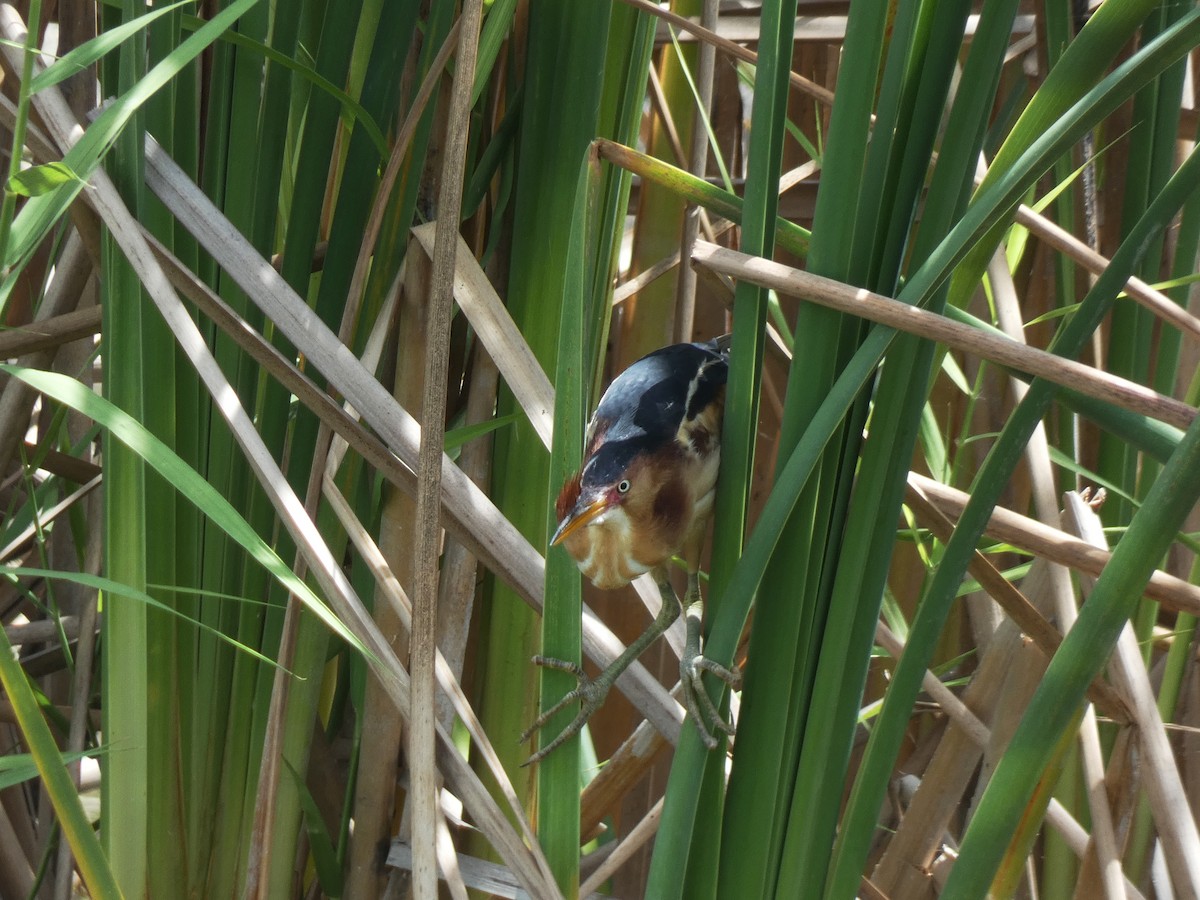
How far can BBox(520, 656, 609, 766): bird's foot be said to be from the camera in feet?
1.87

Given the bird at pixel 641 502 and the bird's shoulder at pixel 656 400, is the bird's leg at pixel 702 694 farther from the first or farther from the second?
the bird's shoulder at pixel 656 400

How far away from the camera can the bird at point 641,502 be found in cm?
57

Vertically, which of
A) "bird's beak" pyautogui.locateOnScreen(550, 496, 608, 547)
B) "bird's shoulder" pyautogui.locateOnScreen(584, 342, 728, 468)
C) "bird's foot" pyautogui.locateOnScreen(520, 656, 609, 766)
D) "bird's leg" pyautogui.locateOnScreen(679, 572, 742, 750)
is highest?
"bird's shoulder" pyautogui.locateOnScreen(584, 342, 728, 468)

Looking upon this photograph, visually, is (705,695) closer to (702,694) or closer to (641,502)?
(702,694)

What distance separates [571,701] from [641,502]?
0.38 feet

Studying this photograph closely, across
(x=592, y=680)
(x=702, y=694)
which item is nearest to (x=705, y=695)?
(x=702, y=694)

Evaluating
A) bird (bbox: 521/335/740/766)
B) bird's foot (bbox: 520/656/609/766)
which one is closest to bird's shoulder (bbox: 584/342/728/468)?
bird (bbox: 521/335/740/766)

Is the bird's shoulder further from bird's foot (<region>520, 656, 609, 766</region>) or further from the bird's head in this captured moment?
bird's foot (<region>520, 656, 609, 766</region>)

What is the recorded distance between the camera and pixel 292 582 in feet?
1.71

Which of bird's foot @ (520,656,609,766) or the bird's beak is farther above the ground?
the bird's beak

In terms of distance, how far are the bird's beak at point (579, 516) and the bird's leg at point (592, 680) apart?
67 mm

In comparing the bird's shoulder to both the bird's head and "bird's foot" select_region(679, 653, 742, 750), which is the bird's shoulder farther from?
"bird's foot" select_region(679, 653, 742, 750)

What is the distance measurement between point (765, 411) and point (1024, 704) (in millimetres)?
669

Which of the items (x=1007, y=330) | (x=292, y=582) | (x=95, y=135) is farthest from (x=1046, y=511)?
(x=95, y=135)
